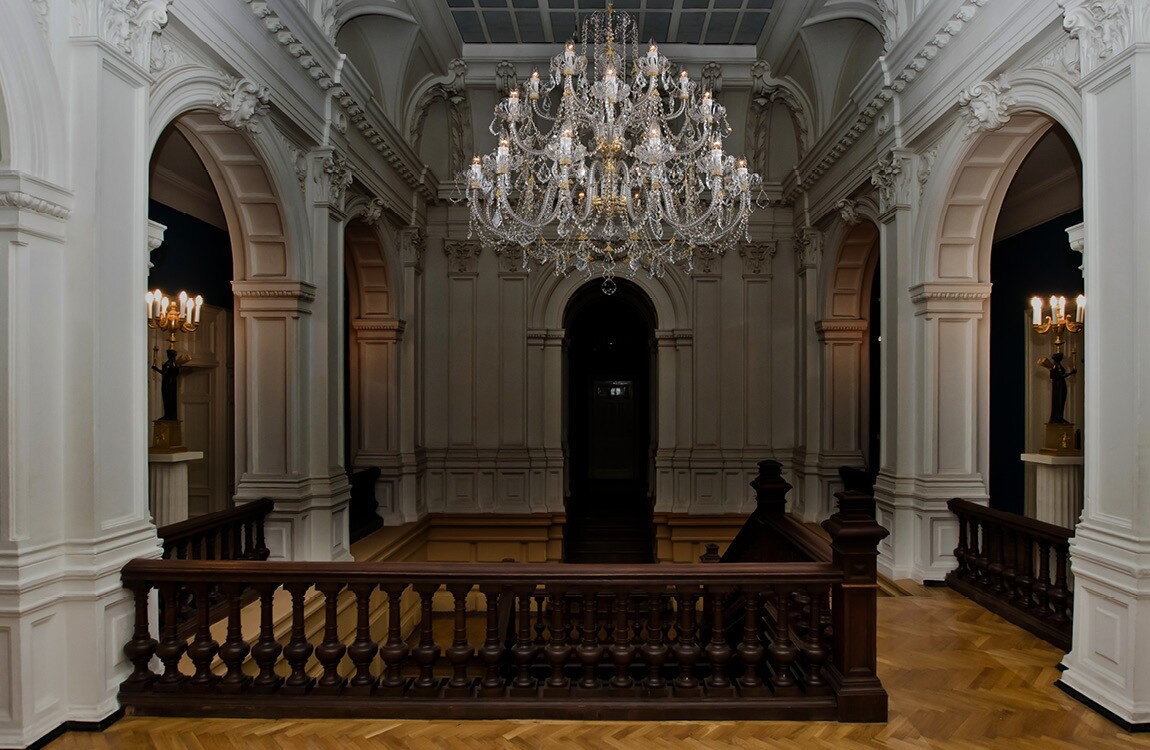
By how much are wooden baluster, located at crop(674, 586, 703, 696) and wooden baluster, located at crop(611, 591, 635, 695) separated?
263mm

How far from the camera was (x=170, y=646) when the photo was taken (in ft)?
13.9

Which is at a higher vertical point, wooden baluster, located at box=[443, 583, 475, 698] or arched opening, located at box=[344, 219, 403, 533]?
arched opening, located at box=[344, 219, 403, 533]

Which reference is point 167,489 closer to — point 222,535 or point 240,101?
point 222,535

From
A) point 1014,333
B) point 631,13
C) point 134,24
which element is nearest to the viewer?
point 134,24

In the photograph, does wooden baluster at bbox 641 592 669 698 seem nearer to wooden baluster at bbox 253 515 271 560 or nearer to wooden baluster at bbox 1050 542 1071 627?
wooden baluster at bbox 1050 542 1071 627

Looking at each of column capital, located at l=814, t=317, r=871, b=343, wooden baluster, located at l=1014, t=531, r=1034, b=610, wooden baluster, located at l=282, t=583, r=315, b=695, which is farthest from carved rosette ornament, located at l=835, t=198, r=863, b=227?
wooden baluster, located at l=282, t=583, r=315, b=695

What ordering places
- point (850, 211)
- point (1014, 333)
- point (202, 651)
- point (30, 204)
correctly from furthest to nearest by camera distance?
point (1014, 333)
point (850, 211)
point (202, 651)
point (30, 204)

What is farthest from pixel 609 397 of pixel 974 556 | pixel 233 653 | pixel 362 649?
pixel 233 653

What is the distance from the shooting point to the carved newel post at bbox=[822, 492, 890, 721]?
4062 mm

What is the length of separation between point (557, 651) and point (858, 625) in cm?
161

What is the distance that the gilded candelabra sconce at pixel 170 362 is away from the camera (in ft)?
20.3

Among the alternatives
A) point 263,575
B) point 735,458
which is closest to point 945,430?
point 735,458

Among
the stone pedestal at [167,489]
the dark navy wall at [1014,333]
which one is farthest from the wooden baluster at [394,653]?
the dark navy wall at [1014,333]

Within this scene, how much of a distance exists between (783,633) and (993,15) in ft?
15.4
